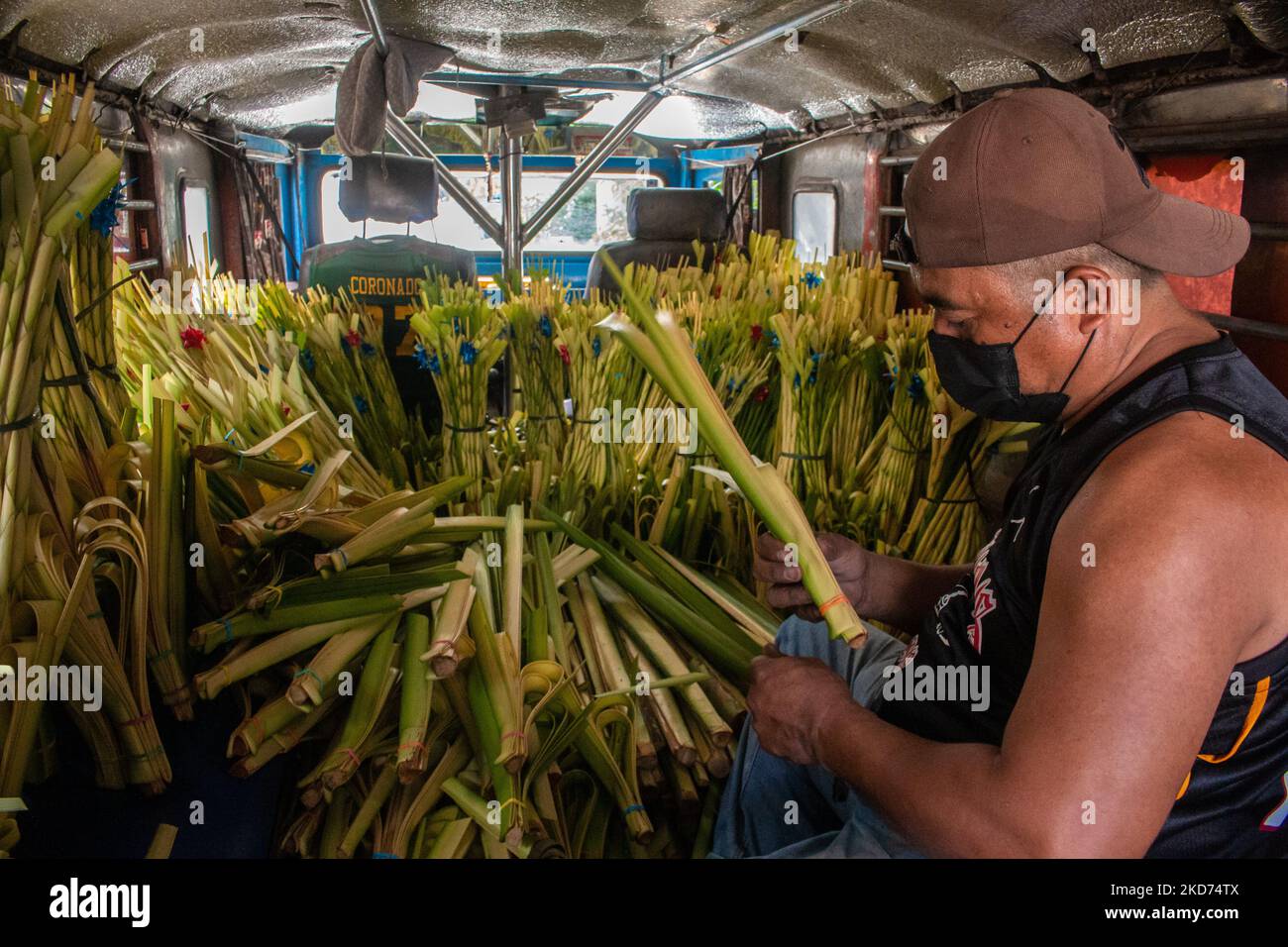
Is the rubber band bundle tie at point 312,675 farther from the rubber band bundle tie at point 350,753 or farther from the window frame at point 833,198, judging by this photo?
the window frame at point 833,198

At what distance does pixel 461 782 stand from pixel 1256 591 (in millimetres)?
1266

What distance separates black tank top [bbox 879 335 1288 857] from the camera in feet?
3.92

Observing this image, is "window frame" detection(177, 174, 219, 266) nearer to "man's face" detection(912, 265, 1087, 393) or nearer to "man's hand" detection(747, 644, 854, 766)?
"man's hand" detection(747, 644, 854, 766)

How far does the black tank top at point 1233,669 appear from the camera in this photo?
3.92 ft

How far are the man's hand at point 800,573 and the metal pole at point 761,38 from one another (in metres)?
A: 2.46

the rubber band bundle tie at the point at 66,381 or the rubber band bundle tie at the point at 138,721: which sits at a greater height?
the rubber band bundle tie at the point at 66,381

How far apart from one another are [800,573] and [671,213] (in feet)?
18.5

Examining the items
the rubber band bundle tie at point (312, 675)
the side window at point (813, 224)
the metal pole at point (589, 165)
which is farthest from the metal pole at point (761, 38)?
the rubber band bundle tie at point (312, 675)

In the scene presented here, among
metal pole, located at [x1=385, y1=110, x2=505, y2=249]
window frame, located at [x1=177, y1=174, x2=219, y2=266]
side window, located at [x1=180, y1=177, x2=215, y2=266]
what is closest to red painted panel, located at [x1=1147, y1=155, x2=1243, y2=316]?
metal pole, located at [x1=385, y1=110, x2=505, y2=249]

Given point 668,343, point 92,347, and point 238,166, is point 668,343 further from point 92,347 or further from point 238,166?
point 238,166

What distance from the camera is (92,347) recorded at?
1.92m

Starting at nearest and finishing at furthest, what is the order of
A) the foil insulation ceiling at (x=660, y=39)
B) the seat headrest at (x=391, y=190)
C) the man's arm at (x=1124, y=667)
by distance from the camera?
the man's arm at (x=1124, y=667) < the foil insulation ceiling at (x=660, y=39) < the seat headrest at (x=391, y=190)

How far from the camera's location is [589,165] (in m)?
5.26
